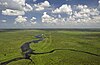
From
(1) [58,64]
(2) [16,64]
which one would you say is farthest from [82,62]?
(2) [16,64]

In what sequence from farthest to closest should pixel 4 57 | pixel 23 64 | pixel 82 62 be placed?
1. pixel 4 57
2. pixel 82 62
3. pixel 23 64

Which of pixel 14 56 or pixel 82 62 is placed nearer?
pixel 82 62

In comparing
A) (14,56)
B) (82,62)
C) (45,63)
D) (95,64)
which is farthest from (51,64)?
(14,56)

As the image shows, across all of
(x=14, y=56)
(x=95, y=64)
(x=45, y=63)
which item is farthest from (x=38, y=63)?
(x=95, y=64)

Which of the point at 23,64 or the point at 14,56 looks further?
the point at 14,56

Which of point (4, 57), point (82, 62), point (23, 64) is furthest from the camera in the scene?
point (4, 57)

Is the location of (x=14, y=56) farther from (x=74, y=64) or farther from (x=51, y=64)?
(x=74, y=64)

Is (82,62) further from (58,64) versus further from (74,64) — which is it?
(58,64)
